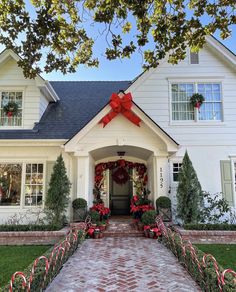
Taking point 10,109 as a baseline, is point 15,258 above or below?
below

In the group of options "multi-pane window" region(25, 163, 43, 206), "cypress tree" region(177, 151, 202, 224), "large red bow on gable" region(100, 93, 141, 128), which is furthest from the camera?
"multi-pane window" region(25, 163, 43, 206)

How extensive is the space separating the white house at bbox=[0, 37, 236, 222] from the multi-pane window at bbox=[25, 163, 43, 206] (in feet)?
0.13

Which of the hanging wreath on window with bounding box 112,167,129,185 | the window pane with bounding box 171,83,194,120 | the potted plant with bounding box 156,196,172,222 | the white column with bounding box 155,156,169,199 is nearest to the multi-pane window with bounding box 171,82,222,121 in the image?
the window pane with bounding box 171,83,194,120

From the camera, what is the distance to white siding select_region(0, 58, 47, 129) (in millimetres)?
12289

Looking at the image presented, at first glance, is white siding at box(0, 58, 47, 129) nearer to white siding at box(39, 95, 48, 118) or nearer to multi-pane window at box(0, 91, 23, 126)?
white siding at box(39, 95, 48, 118)

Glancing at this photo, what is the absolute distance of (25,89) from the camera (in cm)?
1249

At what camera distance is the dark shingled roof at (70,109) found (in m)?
11.8

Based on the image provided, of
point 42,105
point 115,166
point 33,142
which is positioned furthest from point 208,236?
point 42,105

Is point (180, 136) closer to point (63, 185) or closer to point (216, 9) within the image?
point (63, 185)

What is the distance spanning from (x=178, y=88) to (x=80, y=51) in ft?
20.6

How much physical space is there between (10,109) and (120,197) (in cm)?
727

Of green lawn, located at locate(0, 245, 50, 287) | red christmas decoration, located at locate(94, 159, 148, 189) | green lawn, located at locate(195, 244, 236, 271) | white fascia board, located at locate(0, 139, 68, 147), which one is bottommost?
green lawn, located at locate(195, 244, 236, 271)

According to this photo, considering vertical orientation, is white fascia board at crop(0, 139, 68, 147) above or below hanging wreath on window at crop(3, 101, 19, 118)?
below

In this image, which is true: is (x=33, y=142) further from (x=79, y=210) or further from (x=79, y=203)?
(x=79, y=210)
